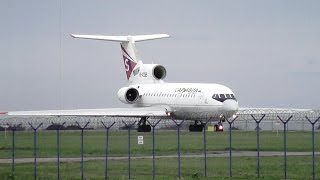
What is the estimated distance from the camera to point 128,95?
74500 millimetres

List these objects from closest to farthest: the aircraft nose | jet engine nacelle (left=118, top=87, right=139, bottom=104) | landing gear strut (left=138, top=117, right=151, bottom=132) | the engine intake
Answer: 1. the aircraft nose
2. landing gear strut (left=138, top=117, right=151, bottom=132)
3. jet engine nacelle (left=118, top=87, right=139, bottom=104)
4. the engine intake

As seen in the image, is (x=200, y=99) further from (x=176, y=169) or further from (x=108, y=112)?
(x=176, y=169)

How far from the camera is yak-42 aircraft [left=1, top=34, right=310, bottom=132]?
6725 centimetres

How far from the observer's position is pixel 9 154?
40938 mm

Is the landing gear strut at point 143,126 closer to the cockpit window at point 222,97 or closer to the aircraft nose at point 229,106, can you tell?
the cockpit window at point 222,97

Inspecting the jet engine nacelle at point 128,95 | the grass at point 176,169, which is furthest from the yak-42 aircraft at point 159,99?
the grass at point 176,169

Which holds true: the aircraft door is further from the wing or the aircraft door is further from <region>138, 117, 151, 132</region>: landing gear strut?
<region>138, 117, 151, 132</region>: landing gear strut

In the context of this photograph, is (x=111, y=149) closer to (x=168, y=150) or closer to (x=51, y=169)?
(x=168, y=150)

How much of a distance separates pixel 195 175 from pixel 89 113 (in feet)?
143

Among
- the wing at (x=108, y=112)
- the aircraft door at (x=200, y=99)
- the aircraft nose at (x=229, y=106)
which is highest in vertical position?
the aircraft door at (x=200, y=99)

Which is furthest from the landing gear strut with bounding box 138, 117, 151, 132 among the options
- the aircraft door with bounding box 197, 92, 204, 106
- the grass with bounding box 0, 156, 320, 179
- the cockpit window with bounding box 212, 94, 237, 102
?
the grass with bounding box 0, 156, 320, 179

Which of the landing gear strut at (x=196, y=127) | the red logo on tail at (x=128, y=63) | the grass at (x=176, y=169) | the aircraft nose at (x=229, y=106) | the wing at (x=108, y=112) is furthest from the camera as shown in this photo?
the red logo on tail at (x=128, y=63)

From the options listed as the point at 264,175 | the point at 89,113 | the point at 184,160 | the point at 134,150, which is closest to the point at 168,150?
the point at 134,150

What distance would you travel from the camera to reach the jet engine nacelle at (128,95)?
74.0 metres
